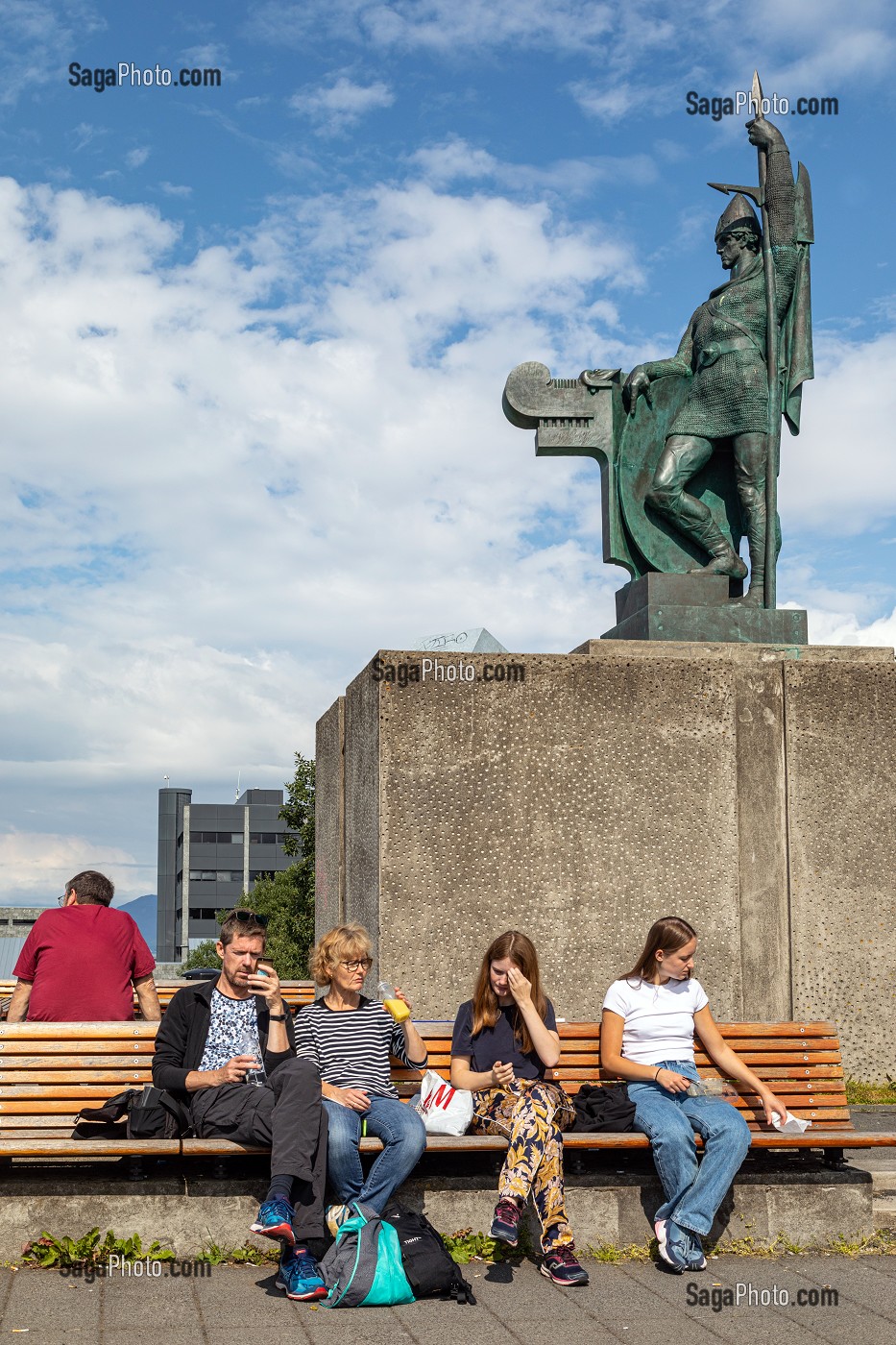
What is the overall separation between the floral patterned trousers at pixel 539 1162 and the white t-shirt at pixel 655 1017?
0.58 metres

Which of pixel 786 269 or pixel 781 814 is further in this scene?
pixel 786 269

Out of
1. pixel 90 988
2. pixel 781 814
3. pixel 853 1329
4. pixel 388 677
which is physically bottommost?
pixel 853 1329

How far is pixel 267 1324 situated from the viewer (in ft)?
14.0

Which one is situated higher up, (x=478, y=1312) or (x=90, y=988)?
(x=90, y=988)

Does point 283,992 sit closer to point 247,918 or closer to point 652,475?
point 247,918

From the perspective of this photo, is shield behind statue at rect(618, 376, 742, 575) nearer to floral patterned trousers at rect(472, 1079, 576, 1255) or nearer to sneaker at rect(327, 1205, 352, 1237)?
floral patterned trousers at rect(472, 1079, 576, 1255)

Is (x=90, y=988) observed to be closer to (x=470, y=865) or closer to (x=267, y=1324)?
(x=267, y=1324)

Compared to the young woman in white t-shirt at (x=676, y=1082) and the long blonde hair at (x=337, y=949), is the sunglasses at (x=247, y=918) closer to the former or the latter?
the long blonde hair at (x=337, y=949)

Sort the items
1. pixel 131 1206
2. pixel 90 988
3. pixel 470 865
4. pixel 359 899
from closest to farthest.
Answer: pixel 131 1206 → pixel 90 988 → pixel 470 865 → pixel 359 899

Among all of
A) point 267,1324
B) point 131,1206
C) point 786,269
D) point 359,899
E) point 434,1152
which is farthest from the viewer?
point 786,269

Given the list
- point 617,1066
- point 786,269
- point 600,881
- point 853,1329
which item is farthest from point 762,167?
point 853,1329

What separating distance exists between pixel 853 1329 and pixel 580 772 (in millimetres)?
4038

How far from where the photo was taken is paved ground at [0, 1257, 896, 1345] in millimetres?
4203

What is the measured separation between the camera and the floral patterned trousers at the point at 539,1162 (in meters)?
4.86
